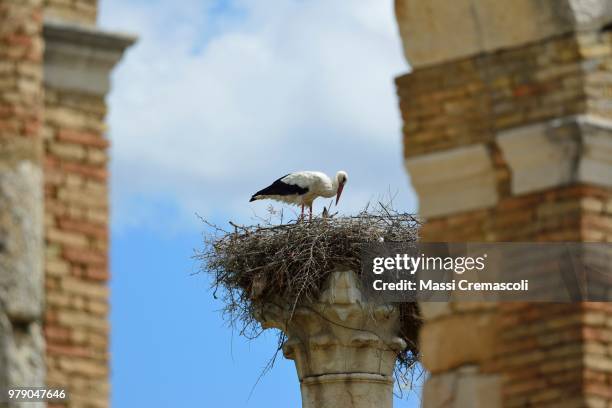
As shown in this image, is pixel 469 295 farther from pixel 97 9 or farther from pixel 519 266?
pixel 97 9

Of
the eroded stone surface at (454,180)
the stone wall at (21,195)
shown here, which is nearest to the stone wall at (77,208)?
the stone wall at (21,195)

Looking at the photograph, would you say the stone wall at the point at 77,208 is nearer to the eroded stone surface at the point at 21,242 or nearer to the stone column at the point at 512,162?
the eroded stone surface at the point at 21,242

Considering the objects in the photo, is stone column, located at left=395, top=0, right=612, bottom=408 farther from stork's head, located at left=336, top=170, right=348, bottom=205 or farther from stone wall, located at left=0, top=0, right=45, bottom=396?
stork's head, located at left=336, top=170, right=348, bottom=205

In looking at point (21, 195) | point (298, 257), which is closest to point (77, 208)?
point (21, 195)

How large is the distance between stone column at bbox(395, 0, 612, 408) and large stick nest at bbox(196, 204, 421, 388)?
6661 mm

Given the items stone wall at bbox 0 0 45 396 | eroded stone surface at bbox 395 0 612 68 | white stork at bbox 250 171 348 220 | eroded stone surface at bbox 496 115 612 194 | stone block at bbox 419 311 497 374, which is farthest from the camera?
white stork at bbox 250 171 348 220

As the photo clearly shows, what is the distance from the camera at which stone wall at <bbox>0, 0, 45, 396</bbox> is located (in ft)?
25.0

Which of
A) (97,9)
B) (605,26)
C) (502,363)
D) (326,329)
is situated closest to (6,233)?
(97,9)

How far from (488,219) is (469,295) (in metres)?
0.40

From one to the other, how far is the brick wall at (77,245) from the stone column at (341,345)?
8.80 meters

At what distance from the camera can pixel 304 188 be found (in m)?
20.7

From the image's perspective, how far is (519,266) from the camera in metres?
9.62

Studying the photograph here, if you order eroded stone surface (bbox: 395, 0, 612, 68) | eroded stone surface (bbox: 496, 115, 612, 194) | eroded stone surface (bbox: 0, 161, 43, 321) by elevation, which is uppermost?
eroded stone surface (bbox: 395, 0, 612, 68)

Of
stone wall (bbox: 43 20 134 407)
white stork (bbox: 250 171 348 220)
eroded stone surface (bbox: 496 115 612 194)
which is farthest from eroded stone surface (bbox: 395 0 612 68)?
white stork (bbox: 250 171 348 220)
